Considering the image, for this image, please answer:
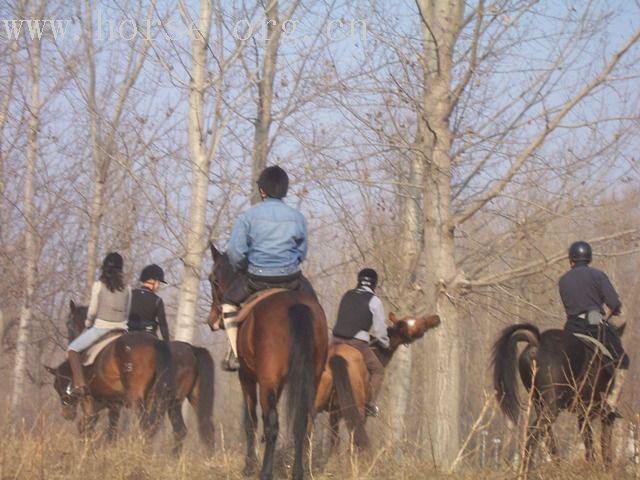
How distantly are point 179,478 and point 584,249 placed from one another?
4950mm

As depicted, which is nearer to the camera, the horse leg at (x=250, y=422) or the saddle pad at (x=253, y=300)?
the saddle pad at (x=253, y=300)

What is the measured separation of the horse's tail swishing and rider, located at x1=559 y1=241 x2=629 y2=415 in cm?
363

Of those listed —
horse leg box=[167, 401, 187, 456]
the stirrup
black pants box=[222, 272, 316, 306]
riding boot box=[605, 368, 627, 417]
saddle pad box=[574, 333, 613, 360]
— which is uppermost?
black pants box=[222, 272, 316, 306]

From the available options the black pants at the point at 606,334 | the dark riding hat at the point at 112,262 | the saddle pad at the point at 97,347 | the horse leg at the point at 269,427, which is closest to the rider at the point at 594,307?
the black pants at the point at 606,334

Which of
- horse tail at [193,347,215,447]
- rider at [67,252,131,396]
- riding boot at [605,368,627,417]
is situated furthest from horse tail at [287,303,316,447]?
rider at [67,252,131,396]

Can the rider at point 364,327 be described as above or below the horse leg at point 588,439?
above

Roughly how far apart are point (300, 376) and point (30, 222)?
1591 centimetres

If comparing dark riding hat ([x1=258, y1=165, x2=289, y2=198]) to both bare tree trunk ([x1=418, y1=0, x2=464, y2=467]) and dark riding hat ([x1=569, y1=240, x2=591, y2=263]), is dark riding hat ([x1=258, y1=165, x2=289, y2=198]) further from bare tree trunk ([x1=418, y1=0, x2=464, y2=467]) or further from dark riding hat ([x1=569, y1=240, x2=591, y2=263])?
bare tree trunk ([x1=418, y1=0, x2=464, y2=467])

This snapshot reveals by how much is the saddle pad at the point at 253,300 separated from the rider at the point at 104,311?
4819 millimetres

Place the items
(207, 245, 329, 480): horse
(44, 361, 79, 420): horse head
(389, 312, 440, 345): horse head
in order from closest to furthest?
(207, 245, 329, 480): horse < (389, 312, 440, 345): horse head < (44, 361, 79, 420): horse head

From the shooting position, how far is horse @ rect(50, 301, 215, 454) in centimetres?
1330

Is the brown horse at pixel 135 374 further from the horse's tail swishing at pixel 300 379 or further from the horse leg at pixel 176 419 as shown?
the horse's tail swishing at pixel 300 379

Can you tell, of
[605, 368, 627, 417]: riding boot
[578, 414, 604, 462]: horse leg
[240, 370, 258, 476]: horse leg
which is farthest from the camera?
[605, 368, 627, 417]: riding boot

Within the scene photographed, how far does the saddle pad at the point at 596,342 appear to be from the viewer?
32.2 ft
